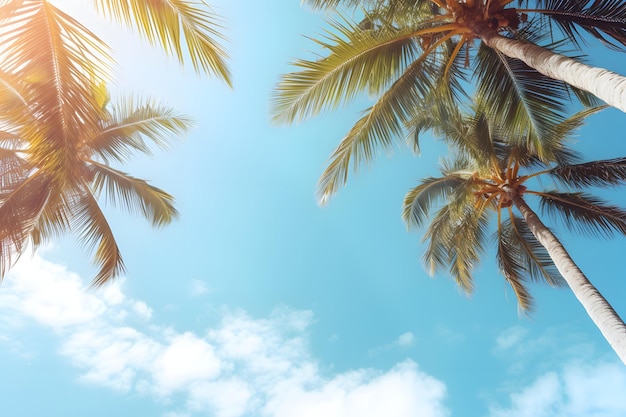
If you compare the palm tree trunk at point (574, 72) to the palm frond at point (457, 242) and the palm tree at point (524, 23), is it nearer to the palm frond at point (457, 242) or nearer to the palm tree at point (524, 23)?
the palm tree at point (524, 23)

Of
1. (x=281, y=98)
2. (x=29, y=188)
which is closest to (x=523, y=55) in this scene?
(x=281, y=98)

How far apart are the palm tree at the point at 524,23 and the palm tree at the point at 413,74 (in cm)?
2

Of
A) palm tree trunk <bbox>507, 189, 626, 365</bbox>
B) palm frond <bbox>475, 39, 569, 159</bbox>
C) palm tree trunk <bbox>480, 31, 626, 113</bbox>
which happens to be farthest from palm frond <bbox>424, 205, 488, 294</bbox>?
palm tree trunk <bbox>480, 31, 626, 113</bbox>

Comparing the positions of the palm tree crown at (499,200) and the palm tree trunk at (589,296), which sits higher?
the palm tree crown at (499,200)

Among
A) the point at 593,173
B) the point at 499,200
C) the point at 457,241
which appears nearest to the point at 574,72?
the point at 593,173

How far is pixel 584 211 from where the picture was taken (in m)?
9.15

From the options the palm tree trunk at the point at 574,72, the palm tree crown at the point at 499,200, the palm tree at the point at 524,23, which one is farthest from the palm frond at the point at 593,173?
the palm tree trunk at the point at 574,72

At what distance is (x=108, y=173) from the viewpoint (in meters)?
10.1

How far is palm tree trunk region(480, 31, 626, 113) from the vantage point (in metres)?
3.92

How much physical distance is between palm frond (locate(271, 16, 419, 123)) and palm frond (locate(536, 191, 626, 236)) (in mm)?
5103

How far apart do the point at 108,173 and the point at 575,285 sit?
965 cm

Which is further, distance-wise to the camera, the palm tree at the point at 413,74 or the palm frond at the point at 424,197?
the palm frond at the point at 424,197

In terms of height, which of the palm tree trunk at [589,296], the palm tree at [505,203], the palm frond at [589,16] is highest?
the palm tree at [505,203]

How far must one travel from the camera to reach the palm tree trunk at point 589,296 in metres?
5.98
